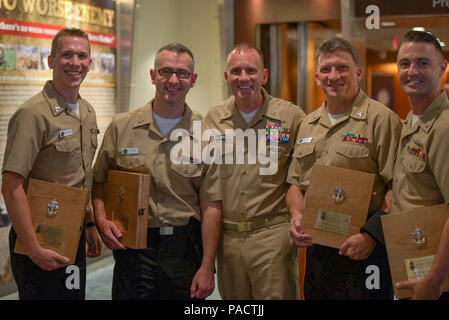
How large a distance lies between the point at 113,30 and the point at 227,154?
3.06 metres

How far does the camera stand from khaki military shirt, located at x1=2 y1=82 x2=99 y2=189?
269 cm

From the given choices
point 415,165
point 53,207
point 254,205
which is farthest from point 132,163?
point 415,165

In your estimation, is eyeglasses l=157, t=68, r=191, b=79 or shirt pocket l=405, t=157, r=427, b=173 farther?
eyeglasses l=157, t=68, r=191, b=79

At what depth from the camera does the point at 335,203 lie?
8.61ft

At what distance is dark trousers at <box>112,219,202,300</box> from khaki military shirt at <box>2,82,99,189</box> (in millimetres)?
479

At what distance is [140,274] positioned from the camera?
2.87 m

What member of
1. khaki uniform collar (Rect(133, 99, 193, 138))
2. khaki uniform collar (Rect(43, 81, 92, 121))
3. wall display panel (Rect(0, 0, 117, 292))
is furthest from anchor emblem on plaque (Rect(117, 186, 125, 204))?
wall display panel (Rect(0, 0, 117, 292))

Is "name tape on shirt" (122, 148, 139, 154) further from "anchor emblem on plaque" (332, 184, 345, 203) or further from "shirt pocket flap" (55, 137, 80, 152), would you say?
"anchor emblem on plaque" (332, 184, 345, 203)

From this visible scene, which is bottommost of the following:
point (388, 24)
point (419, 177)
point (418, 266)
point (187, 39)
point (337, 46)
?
point (418, 266)

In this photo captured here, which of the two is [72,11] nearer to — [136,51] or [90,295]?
[136,51]

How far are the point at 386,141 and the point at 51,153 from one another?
169 centimetres

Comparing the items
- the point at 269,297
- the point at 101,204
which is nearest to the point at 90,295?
the point at 101,204

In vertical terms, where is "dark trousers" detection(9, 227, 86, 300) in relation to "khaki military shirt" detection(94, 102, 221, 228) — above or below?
below

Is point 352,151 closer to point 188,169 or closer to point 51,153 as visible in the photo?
point 188,169
